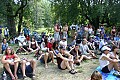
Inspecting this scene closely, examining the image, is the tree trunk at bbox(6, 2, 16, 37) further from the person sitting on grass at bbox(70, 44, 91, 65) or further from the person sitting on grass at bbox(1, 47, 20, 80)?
the person sitting on grass at bbox(1, 47, 20, 80)

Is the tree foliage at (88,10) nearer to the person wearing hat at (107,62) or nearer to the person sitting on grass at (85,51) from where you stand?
the person sitting on grass at (85,51)

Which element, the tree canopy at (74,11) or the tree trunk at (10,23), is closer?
the tree canopy at (74,11)

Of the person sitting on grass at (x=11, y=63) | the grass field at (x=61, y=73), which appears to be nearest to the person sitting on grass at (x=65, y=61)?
the grass field at (x=61, y=73)

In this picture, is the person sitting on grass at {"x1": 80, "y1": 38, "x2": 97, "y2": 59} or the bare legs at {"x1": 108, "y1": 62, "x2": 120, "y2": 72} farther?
the person sitting on grass at {"x1": 80, "y1": 38, "x2": 97, "y2": 59}

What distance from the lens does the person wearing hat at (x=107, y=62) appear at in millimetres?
7780

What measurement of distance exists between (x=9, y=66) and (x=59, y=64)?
198 centimetres

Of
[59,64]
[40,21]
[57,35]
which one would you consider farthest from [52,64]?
[40,21]

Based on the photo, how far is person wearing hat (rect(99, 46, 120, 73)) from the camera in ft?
25.5

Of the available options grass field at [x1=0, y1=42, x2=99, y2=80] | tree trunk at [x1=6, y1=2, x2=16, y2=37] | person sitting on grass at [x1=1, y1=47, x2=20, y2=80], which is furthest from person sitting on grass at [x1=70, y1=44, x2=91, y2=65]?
tree trunk at [x1=6, y1=2, x2=16, y2=37]

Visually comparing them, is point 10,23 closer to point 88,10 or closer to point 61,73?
point 88,10

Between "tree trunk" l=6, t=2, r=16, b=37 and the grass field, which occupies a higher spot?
"tree trunk" l=6, t=2, r=16, b=37

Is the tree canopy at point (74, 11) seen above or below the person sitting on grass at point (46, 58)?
above

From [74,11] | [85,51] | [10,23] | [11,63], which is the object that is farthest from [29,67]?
[74,11]

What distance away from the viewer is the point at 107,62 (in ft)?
25.9
